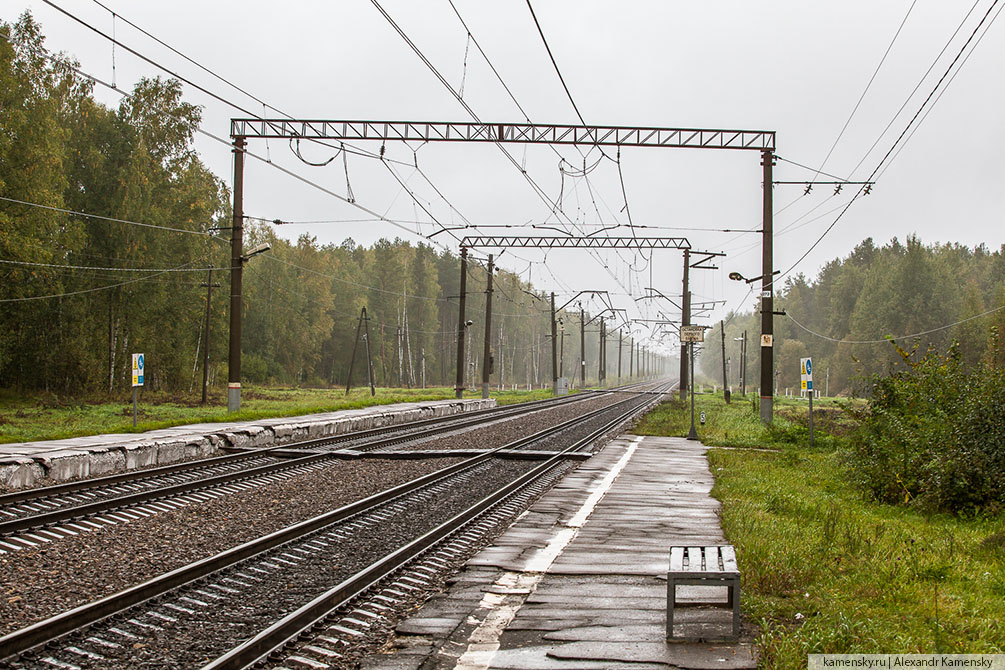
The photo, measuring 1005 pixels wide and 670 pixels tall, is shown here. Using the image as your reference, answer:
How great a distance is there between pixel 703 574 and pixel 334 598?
291cm

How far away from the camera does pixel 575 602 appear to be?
6.82m

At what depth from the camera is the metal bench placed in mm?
5770

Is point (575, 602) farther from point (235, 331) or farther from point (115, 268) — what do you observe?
point (115, 268)

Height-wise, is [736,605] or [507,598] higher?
[736,605]

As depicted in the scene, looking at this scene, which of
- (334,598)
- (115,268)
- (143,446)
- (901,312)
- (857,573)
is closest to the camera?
(334,598)

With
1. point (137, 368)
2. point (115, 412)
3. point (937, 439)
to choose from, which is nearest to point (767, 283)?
point (937, 439)

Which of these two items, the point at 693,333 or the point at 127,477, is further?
the point at 693,333

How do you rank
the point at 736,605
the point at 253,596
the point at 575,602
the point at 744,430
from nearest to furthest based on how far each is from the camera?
the point at 736,605 → the point at 575,602 → the point at 253,596 → the point at 744,430

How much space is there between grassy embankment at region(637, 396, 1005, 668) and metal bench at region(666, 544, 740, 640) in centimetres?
26

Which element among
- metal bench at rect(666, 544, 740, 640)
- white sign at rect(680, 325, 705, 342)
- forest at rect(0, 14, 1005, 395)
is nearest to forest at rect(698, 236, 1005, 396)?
forest at rect(0, 14, 1005, 395)

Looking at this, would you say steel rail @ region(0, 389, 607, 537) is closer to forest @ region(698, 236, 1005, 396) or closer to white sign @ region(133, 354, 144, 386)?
white sign @ region(133, 354, 144, 386)

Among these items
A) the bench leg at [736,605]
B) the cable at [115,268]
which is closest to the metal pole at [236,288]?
the cable at [115,268]

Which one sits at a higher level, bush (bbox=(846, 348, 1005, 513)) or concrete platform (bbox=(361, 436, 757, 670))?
bush (bbox=(846, 348, 1005, 513))

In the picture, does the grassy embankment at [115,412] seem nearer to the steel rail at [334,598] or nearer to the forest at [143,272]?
the forest at [143,272]
